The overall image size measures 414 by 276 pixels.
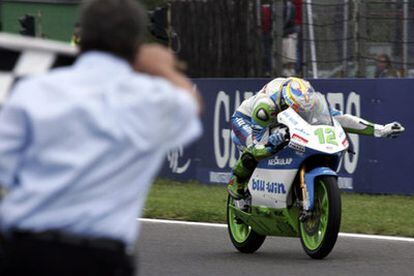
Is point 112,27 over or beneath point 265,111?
over

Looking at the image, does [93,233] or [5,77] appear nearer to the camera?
[93,233]

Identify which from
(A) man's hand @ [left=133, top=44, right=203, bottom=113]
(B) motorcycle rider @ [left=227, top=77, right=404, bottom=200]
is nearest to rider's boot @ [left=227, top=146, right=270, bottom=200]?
(B) motorcycle rider @ [left=227, top=77, right=404, bottom=200]

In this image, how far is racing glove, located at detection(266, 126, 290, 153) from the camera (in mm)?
11211

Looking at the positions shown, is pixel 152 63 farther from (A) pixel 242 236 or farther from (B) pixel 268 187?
(A) pixel 242 236

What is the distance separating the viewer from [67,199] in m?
3.92

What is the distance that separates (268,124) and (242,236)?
1.10 metres

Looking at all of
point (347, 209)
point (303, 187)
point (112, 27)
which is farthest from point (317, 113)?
point (112, 27)

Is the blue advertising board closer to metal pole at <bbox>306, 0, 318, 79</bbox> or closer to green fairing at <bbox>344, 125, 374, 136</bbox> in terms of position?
metal pole at <bbox>306, 0, 318, 79</bbox>

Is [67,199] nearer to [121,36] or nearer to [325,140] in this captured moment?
[121,36]

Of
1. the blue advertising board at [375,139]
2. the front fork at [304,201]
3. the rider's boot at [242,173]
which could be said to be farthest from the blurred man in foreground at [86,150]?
the blue advertising board at [375,139]

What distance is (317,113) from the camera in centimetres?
1145

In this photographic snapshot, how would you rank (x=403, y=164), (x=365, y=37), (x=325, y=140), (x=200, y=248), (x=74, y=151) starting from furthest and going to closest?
(x=365, y=37) → (x=403, y=164) → (x=200, y=248) → (x=325, y=140) → (x=74, y=151)

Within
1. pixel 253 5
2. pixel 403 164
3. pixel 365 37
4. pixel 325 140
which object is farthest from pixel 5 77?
pixel 253 5

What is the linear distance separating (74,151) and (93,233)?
25 cm
